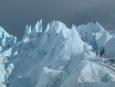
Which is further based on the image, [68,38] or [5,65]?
[5,65]

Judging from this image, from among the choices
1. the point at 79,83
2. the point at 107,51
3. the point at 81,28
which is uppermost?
the point at 81,28

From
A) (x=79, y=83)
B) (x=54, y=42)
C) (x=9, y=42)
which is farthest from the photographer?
(x=9, y=42)

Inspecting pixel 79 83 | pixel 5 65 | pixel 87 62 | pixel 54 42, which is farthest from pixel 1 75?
pixel 79 83

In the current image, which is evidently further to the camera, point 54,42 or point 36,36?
point 36,36

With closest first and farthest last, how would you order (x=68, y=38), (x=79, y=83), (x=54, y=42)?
(x=79, y=83), (x=68, y=38), (x=54, y=42)

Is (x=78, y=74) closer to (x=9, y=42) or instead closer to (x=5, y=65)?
Answer: (x=5, y=65)

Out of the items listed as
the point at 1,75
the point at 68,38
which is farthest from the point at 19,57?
the point at 68,38

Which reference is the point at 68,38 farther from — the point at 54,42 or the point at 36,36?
the point at 36,36

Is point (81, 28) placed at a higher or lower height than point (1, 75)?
higher

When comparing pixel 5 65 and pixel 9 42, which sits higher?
pixel 9 42
